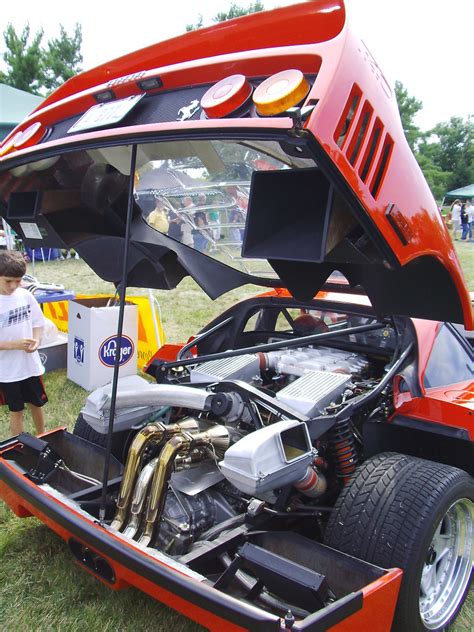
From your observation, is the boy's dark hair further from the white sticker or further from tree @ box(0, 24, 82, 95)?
tree @ box(0, 24, 82, 95)

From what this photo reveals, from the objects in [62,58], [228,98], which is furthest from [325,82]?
[62,58]

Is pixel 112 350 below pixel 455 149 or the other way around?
below

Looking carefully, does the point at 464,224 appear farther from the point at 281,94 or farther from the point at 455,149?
the point at 455,149

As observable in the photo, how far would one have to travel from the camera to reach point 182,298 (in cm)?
975

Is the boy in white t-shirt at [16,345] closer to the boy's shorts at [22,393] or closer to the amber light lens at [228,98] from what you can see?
the boy's shorts at [22,393]

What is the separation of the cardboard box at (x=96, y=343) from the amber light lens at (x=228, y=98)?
11.9ft

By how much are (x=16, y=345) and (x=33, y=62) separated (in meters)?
29.1

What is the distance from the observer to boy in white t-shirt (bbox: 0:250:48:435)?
3.71 meters

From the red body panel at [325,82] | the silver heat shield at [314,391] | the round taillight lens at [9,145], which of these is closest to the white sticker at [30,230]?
the round taillight lens at [9,145]

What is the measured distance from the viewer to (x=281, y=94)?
144cm

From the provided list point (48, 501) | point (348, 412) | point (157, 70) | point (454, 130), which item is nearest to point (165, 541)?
point (48, 501)

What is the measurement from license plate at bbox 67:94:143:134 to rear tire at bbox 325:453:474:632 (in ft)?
5.54

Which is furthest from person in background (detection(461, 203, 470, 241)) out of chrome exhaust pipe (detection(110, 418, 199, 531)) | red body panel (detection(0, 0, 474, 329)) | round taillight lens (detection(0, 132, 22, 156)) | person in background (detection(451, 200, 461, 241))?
round taillight lens (detection(0, 132, 22, 156))

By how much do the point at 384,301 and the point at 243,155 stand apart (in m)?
0.89
